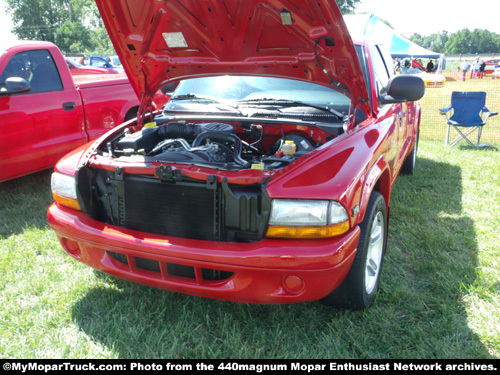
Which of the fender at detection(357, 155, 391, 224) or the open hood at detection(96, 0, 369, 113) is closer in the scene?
the fender at detection(357, 155, 391, 224)

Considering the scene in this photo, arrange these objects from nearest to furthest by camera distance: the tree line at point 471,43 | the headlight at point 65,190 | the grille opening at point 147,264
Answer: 1. the grille opening at point 147,264
2. the headlight at point 65,190
3. the tree line at point 471,43

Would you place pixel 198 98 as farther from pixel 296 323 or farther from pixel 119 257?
pixel 296 323

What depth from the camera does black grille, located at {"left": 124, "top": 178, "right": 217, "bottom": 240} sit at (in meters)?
2.06

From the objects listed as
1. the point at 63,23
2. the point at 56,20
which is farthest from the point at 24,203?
the point at 56,20

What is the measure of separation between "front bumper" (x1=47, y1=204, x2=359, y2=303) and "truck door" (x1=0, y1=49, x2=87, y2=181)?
2.39 metres

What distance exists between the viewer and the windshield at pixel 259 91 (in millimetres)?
2977

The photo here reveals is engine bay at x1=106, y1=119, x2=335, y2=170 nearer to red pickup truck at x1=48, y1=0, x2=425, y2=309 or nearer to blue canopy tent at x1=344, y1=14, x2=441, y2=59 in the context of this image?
red pickup truck at x1=48, y1=0, x2=425, y2=309

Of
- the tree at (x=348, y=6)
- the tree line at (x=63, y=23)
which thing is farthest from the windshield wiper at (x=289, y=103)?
the tree line at (x=63, y=23)

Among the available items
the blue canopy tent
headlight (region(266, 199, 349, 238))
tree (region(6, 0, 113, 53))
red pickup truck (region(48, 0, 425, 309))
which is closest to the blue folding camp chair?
red pickup truck (region(48, 0, 425, 309))

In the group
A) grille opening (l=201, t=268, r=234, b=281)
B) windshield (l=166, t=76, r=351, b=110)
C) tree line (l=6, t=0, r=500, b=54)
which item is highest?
tree line (l=6, t=0, r=500, b=54)

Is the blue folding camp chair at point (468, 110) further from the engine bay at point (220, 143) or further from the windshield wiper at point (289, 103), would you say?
the engine bay at point (220, 143)

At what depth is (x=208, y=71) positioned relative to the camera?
114 inches

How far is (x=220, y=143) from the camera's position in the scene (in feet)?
8.61
